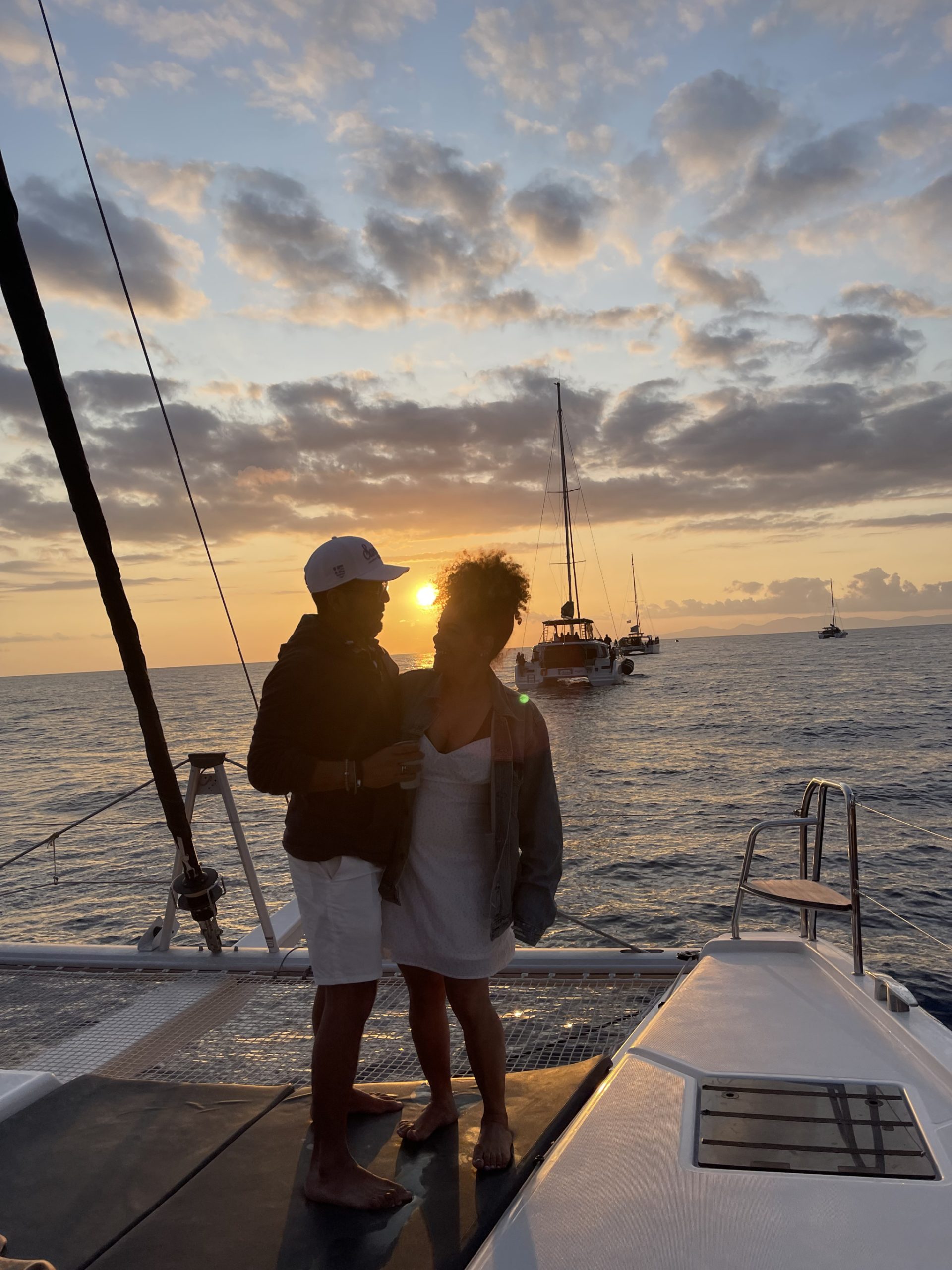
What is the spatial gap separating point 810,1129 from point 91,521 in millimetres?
3313

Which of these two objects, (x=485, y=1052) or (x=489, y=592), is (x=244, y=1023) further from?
(x=489, y=592)

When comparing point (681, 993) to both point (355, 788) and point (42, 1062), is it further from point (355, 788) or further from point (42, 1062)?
point (42, 1062)

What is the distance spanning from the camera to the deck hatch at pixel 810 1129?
1.94 metres

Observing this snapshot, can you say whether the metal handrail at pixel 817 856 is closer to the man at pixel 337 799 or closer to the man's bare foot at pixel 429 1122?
the man's bare foot at pixel 429 1122

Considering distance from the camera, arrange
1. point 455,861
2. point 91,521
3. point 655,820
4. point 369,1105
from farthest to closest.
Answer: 1. point 655,820
2. point 91,521
3. point 369,1105
4. point 455,861

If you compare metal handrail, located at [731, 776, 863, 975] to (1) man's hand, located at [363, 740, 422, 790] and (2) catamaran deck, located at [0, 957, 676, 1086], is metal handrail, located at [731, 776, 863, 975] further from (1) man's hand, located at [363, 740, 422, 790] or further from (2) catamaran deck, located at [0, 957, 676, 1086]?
(1) man's hand, located at [363, 740, 422, 790]

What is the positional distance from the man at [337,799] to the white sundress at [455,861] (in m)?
0.09

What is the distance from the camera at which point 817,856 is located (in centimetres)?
382

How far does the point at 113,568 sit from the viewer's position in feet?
11.9

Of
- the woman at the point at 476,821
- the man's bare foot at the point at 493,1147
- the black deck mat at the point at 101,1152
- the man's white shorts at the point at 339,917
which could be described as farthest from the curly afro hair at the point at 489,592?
the black deck mat at the point at 101,1152

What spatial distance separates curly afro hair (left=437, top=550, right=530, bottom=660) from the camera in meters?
2.19

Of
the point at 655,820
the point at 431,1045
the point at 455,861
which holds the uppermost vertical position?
the point at 455,861

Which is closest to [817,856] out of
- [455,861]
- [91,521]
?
[455,861]

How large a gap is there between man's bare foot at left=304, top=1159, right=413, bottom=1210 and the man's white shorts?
1.49 ft
